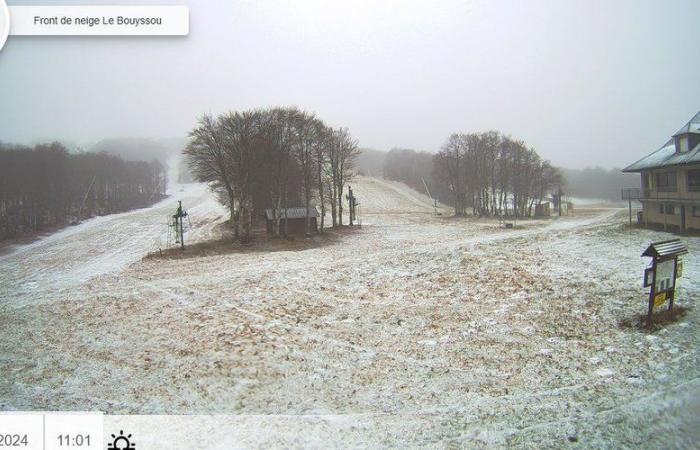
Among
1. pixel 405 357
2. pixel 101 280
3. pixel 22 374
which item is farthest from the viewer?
pixel 101 280

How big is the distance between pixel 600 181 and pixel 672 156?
0.79 meters

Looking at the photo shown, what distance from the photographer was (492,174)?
754 centimetres

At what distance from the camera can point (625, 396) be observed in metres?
2.66

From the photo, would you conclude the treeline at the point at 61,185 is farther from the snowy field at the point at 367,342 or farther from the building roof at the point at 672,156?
the building roof at the point at 672,156

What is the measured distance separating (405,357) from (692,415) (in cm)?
214

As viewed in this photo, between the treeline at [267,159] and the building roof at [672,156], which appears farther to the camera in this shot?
the treeline at [267,159]

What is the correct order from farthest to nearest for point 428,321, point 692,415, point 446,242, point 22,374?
point 446,242
point 428,321
point 22,374
point 692,415

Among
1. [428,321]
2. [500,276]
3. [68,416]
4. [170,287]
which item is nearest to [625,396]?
[428,321]

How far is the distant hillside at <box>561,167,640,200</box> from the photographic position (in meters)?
4.78

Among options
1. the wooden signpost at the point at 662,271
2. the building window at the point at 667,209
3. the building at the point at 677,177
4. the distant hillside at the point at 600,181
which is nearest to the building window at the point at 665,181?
the building at the point at 677,177

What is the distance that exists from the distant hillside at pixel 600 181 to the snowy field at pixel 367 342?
35cm

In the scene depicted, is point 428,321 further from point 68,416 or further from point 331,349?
point 68,416

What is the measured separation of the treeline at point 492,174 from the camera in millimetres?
5652

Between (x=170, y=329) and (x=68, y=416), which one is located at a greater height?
(x=170, y=329)
